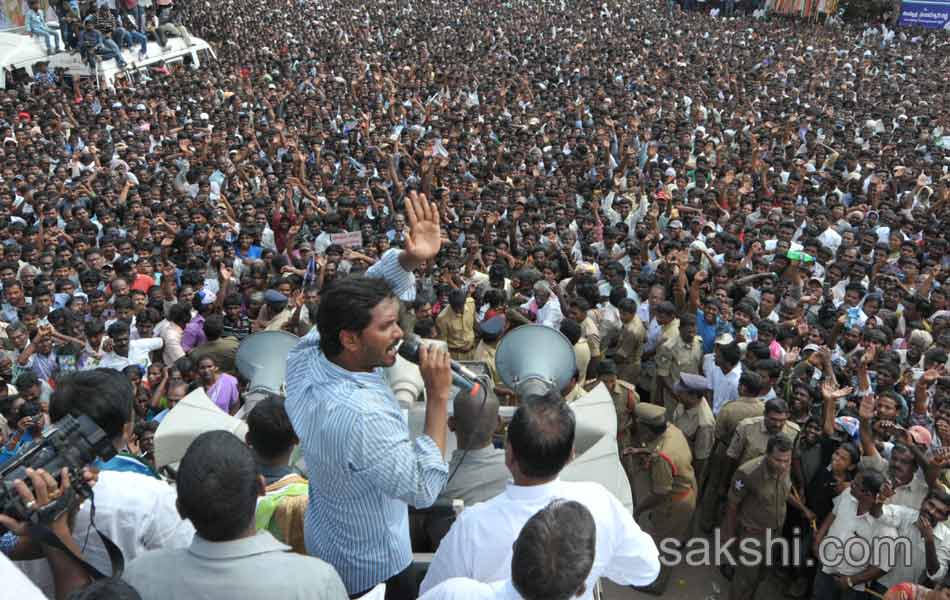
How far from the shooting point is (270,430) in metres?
2.61

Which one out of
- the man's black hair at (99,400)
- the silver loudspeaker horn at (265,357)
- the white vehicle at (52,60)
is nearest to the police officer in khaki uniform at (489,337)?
the silver loudspeaker horn at (265,357)

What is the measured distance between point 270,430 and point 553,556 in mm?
1148

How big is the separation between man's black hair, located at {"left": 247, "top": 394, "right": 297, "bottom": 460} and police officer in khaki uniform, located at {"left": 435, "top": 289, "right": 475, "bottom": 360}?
3.44 metres

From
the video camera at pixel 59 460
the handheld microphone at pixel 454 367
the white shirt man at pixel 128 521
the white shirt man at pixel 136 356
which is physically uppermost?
the handheld microphone at pixel 454 367

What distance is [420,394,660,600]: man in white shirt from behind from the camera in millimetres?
2127

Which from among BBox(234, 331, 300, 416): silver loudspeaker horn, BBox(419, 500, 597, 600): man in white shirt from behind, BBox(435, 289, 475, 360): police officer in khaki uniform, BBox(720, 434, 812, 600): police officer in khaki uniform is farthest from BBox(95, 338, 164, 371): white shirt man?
BBox(419, 500, 597, 600): man in white shirt from behind

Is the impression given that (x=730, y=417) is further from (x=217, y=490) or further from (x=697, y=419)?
(x=217, y=490)

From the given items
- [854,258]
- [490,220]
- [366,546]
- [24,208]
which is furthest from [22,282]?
[854,258]

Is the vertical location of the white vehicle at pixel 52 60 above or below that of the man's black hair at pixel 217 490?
below

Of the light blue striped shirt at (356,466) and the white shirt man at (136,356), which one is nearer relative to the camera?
the light blue striped shirt at (356,466)

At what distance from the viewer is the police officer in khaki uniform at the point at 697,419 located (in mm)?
5074

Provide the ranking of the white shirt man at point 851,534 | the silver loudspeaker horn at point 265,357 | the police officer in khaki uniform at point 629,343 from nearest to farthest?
the silver loudspeaker horn at point 265,357, the white shirt man at point 851,534, the police officer in khaki uniform at point 629,343

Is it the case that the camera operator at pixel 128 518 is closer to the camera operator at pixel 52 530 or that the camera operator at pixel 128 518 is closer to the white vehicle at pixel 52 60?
the camera operator at pixel 52 530

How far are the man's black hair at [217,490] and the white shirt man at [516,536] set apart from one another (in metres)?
0.52
